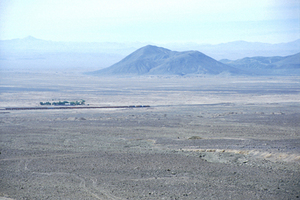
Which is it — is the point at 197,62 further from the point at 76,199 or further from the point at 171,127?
the point at 76,199

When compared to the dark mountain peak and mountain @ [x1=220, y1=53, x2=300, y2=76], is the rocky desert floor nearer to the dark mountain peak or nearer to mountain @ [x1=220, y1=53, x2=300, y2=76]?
mountain @ [x1=220, y1=53, x2=300, y2=76]

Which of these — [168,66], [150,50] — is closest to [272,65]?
[168,66]

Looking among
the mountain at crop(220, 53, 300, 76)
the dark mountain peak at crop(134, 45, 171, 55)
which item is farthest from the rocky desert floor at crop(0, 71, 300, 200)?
the dark mountain peak at crop(134, 45, 171, 55)

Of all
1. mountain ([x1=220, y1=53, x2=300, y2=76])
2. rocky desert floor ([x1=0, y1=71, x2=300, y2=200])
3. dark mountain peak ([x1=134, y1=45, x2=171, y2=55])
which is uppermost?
dark mountain peak ([x1=134, y1=45, x2=171, y2=55])

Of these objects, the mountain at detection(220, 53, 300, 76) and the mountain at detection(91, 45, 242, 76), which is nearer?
the mountain at detection(91, 45, 242, 76)

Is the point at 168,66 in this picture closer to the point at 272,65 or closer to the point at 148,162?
the point at 272,65

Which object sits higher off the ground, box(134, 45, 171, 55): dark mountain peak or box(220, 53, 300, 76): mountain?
box(134, 45, 171, 55): dark mountain peak
